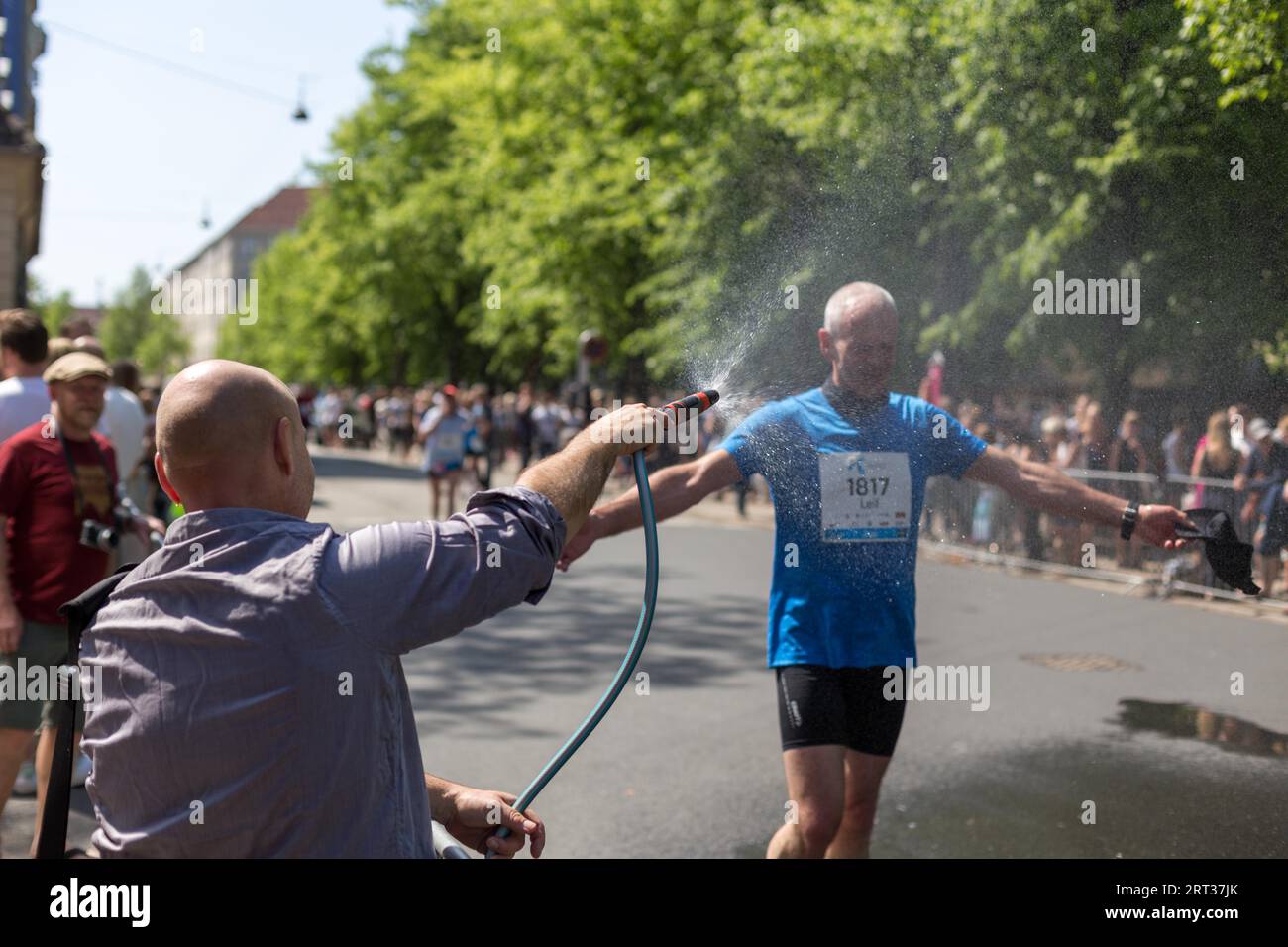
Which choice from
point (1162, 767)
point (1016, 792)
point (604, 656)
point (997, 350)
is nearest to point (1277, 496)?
point (1162, 767)

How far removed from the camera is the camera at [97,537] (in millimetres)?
4930

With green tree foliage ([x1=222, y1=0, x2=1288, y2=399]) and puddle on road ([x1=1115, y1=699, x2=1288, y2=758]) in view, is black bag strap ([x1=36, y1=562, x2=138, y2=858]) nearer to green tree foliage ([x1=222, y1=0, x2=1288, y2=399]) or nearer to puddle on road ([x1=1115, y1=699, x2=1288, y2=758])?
green tree foliage ([x1=222, y1=0, x2=1288, y2=399])

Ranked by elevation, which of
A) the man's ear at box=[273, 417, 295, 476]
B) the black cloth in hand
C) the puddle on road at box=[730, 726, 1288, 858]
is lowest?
the puddle on road at box=[730, 726, 1288, 858]

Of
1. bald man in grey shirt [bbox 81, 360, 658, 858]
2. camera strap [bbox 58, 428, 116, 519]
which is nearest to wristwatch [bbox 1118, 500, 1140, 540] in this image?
A: bald man in grey shirt [bbox 81, 360, 658, 858]

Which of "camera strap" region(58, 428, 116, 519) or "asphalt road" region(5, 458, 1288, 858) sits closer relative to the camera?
"camera strap" region(58, 428, 116, 519)

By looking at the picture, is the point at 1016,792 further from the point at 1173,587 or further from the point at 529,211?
the point at 529,211

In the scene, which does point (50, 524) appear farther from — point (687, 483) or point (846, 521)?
point (846, 521)

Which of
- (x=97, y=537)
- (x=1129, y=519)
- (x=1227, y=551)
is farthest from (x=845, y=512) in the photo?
(x=97, y=537)

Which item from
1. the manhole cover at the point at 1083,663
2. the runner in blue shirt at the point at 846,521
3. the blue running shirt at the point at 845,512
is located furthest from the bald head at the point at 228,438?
the manhole cover at the point at 1083,663

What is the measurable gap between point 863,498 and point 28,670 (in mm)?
2930

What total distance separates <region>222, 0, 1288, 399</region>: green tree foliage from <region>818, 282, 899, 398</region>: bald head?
1.06ft

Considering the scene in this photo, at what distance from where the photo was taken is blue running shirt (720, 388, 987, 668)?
3.95 meters

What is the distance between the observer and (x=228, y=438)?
1.96 meters

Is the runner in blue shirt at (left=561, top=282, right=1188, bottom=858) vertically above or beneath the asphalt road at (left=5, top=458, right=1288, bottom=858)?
above
